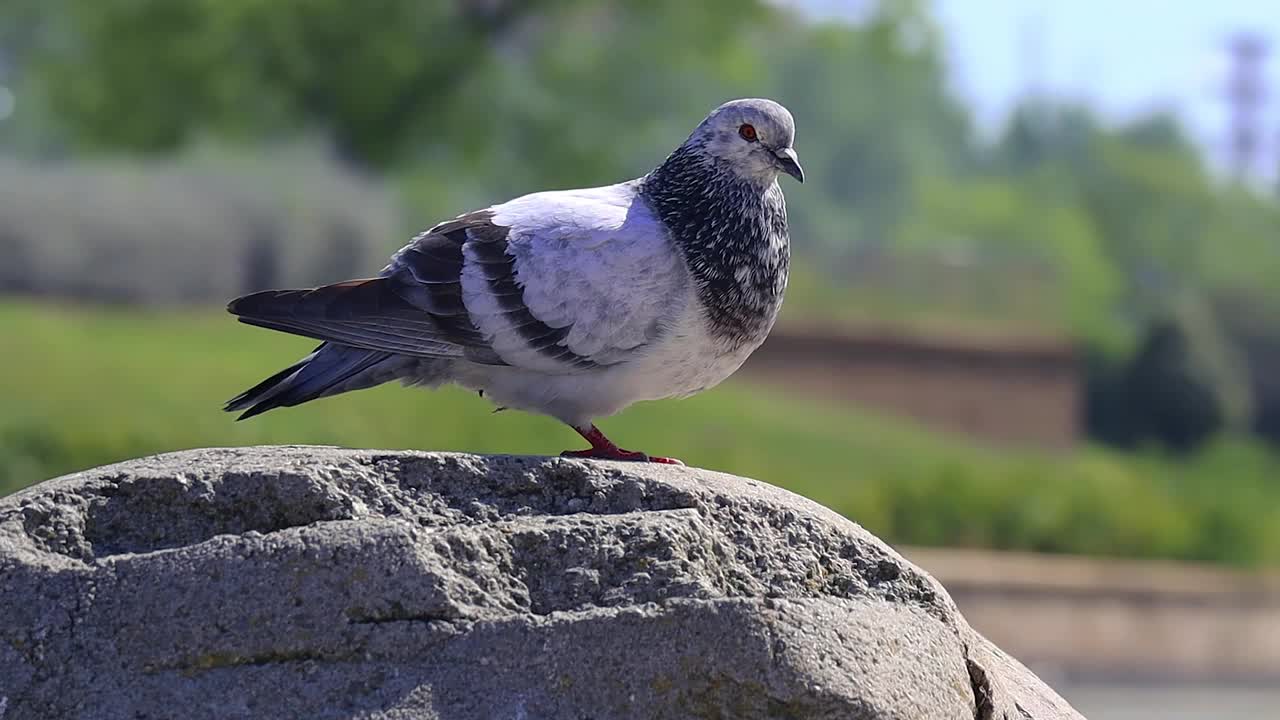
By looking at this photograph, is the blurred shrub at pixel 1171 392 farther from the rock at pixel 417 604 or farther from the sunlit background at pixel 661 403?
the rock at pixel 417 604

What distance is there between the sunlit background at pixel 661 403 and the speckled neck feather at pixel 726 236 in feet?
24.5

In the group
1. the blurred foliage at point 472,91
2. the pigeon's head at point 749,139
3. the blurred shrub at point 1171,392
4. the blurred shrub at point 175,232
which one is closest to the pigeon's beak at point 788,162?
the pigeon's head at point 749,139

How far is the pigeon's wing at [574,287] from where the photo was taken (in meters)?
4.18

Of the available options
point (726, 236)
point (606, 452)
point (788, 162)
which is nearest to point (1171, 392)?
point (788, 162)

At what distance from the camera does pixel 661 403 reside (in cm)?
1655

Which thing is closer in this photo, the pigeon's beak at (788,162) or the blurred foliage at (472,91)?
the pigeon's beak at (788,162)

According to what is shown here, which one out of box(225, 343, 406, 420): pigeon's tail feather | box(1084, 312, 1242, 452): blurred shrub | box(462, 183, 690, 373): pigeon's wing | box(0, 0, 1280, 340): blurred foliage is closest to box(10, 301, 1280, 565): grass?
box(1084, 312, 1242, 452): blurred shrub

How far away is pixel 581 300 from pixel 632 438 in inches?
408

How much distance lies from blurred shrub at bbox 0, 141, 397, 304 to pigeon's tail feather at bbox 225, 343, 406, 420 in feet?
44.0

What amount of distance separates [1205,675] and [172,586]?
512 inches

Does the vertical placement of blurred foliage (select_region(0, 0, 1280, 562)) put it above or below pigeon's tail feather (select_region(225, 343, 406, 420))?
above

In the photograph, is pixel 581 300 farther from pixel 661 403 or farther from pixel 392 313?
pixel 661 403

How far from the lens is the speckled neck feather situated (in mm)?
4250

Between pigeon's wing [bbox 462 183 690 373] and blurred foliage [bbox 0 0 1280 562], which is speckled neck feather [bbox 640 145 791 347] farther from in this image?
blurred foliage [bbox 0 0 1280 562]
